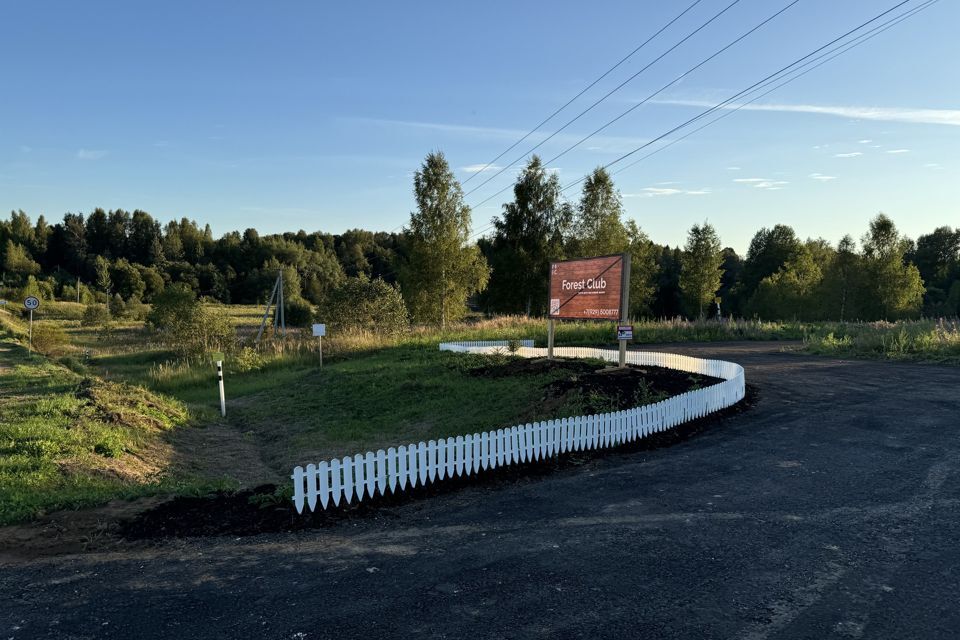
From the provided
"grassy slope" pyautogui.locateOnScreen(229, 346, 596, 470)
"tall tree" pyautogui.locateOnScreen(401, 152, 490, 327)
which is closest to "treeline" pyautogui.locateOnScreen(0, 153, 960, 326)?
"tall tree" pyautogui.locateOnScreen(401, 152, 490, 327)

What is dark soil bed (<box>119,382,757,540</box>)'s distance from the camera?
5.86 m

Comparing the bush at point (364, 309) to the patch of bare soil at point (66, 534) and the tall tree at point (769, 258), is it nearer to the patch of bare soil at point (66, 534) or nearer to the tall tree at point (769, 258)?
the patch of bare soil at point (66, 534)

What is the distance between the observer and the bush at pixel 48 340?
31344 mm

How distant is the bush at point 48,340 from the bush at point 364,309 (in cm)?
1594

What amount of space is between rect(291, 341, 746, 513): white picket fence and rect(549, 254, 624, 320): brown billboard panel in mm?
3554

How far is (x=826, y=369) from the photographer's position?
1745cm

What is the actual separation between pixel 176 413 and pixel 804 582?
1324 centimetres

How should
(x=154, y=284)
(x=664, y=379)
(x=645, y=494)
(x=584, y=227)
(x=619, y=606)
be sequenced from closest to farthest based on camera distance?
1. (x=619, y=606)
2. (x=645, y=494)
3. (x=664, y=379)
4. (x=584, y=227)
5. (x=154, y=284)

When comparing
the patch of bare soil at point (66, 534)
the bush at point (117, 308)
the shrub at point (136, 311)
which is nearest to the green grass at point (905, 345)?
the patch of bare soil at point (66, 534)

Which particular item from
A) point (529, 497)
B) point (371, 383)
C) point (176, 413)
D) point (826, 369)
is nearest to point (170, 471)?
point (176, 413)

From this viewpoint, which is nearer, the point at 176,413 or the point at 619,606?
the point at 619,606

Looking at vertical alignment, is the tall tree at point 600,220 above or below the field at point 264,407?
above

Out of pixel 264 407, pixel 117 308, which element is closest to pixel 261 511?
pixel 264 407

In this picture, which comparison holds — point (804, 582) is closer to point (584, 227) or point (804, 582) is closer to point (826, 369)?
point (826, 369)
